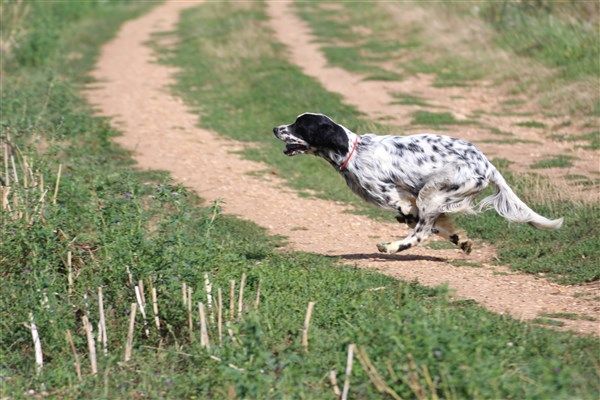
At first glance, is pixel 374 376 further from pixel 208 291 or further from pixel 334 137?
pixel 334 137

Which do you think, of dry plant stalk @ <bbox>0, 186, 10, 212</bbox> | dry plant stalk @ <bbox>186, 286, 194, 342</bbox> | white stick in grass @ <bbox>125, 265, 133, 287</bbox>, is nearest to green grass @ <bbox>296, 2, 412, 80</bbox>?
dry plant stalk @ <bbox>0, 186, 10, 212</bbox>

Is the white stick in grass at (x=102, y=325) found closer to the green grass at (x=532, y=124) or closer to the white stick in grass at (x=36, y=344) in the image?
the white stick in grass at (x=36, y=344)

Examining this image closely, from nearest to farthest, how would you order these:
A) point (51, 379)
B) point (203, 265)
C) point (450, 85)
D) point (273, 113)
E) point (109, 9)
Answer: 1. point (51, 379)
2. point (203, 265)
3. point (273, 113)
4. point (450, 85)
5. point (109, 9)

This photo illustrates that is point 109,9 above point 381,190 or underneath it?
underneath

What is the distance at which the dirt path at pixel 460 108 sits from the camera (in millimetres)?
13570

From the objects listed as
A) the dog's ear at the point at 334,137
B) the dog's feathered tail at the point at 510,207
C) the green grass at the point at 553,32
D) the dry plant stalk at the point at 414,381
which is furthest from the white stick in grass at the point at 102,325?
the green grass at the point at 553,32

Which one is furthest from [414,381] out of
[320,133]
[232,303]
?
[320,133]

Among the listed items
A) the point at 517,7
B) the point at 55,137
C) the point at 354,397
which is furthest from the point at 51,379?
the point at 517,7

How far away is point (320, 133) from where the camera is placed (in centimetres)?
959

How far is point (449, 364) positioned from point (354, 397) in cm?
67

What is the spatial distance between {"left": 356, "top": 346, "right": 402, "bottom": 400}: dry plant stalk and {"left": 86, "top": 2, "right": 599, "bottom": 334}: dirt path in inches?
71.5

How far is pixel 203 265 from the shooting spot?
816 cm

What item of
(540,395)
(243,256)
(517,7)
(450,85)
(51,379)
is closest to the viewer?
(540,395)

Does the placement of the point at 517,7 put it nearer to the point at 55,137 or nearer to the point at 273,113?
the point at 273,113
